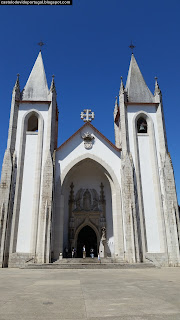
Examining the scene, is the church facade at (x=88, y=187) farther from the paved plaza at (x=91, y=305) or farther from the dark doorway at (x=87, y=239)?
the paved plaza at (x=91, y=305)

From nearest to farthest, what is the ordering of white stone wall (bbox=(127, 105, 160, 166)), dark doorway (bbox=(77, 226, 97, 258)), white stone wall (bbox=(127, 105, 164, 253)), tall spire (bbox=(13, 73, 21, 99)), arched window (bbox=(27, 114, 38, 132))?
white stone wall (bbox=(127, 105, 164, 253))
white stone wall (bbox=(127, 105, 160, 166))
dark doorway (bbox=(77, 226, 97, 258))
tall spire (bbox=(13, 73, 21, 99))
arched window (bbox=(27, 114, 38, 132))

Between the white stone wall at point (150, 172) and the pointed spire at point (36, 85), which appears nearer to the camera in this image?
the white stone wall at point (150, 172)

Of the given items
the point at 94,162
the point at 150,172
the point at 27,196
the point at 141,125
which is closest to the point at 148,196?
the point at 150,172

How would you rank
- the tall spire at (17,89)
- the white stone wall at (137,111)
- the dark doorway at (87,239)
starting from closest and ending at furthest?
the white stone wall at (137,111)
the dark doorway at (87,239)
the tall spire at (17,89)

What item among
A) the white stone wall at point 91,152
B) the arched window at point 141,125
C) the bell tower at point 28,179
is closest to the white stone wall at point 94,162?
the white stone wall at point 91,152

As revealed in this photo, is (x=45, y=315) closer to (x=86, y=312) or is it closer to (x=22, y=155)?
(x=86, y=312)

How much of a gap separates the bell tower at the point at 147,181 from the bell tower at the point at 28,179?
596cm

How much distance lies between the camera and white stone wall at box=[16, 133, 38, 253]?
54.3 feet

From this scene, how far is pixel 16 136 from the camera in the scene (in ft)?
63.5

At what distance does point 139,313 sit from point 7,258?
1427 cm

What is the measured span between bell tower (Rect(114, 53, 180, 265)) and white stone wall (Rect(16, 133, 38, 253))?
22.9 ft

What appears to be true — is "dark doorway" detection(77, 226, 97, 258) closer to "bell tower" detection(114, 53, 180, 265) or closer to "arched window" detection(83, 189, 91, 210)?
"arched window" detection(83, 189, 91, 210)

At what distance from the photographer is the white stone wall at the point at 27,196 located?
16.5 m

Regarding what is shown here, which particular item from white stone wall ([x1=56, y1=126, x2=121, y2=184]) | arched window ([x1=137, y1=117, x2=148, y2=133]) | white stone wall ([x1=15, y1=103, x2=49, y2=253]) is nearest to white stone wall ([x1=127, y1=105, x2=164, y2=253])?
arched window ([x1=137, y1=117, x2=148, y2=133])
